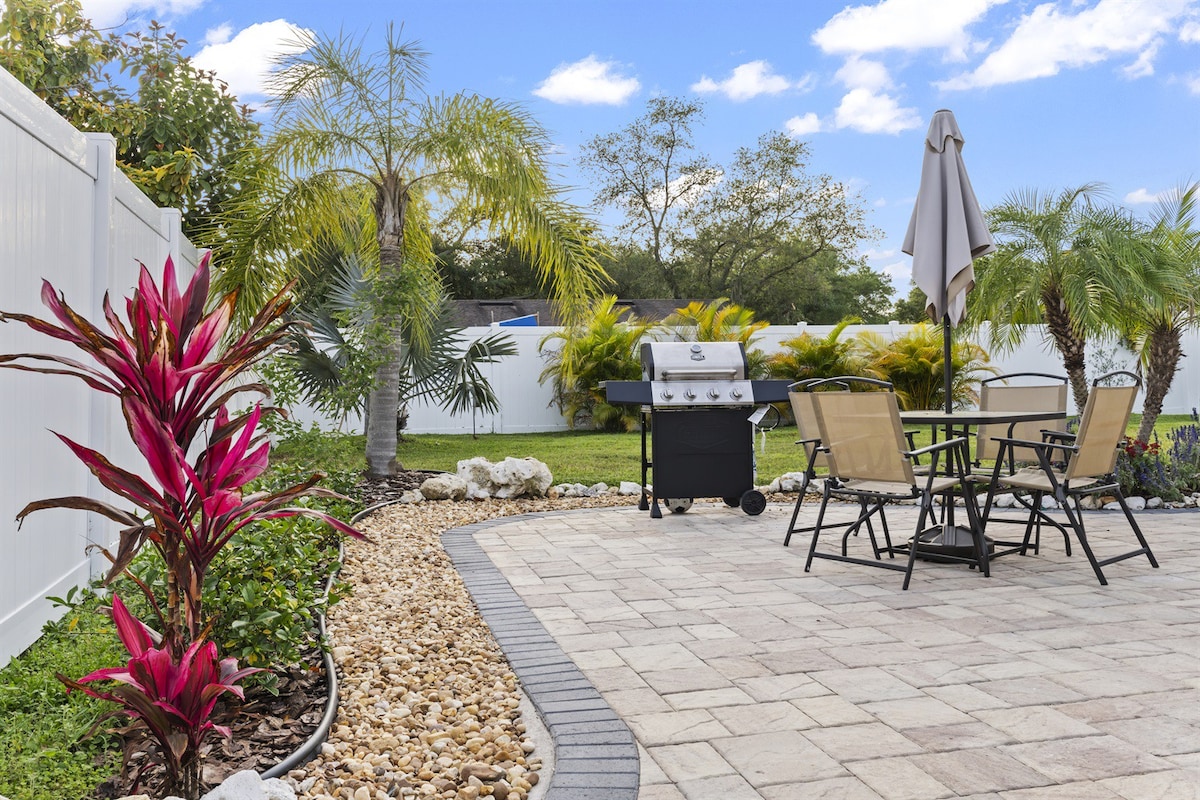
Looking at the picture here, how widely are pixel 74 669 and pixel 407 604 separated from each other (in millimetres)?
1614

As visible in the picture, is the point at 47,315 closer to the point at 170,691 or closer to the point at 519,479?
the point at 170,691

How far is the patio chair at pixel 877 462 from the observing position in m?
4.60

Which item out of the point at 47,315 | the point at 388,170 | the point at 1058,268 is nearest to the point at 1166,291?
the point at 1058,268

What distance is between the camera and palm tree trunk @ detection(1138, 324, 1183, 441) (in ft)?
27.8

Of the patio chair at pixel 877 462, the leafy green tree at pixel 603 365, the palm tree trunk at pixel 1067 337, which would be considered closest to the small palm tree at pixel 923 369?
the leafy green tree at pixel 603 365

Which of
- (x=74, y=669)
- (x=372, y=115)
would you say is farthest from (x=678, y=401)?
(x=74, y=669)

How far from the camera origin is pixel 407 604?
428cm

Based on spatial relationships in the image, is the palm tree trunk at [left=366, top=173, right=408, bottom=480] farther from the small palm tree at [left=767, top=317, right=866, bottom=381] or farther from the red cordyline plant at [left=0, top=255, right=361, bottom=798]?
the small palm tree at [left=767, top=317, right=866, bottom=381]

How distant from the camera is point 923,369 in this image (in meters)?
13.8

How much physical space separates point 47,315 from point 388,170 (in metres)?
5.37

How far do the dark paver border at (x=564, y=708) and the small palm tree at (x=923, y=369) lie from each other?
34.1ft

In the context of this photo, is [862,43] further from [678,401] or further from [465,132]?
[678,401]

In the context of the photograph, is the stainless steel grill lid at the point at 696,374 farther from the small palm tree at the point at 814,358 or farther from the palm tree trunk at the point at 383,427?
the small palm tree at the point at 814,358

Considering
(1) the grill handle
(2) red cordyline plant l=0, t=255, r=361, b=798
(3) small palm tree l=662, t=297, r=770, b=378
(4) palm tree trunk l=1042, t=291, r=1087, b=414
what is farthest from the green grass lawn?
(2) red cordyline plant l=0, t=255, r=361, b=798
